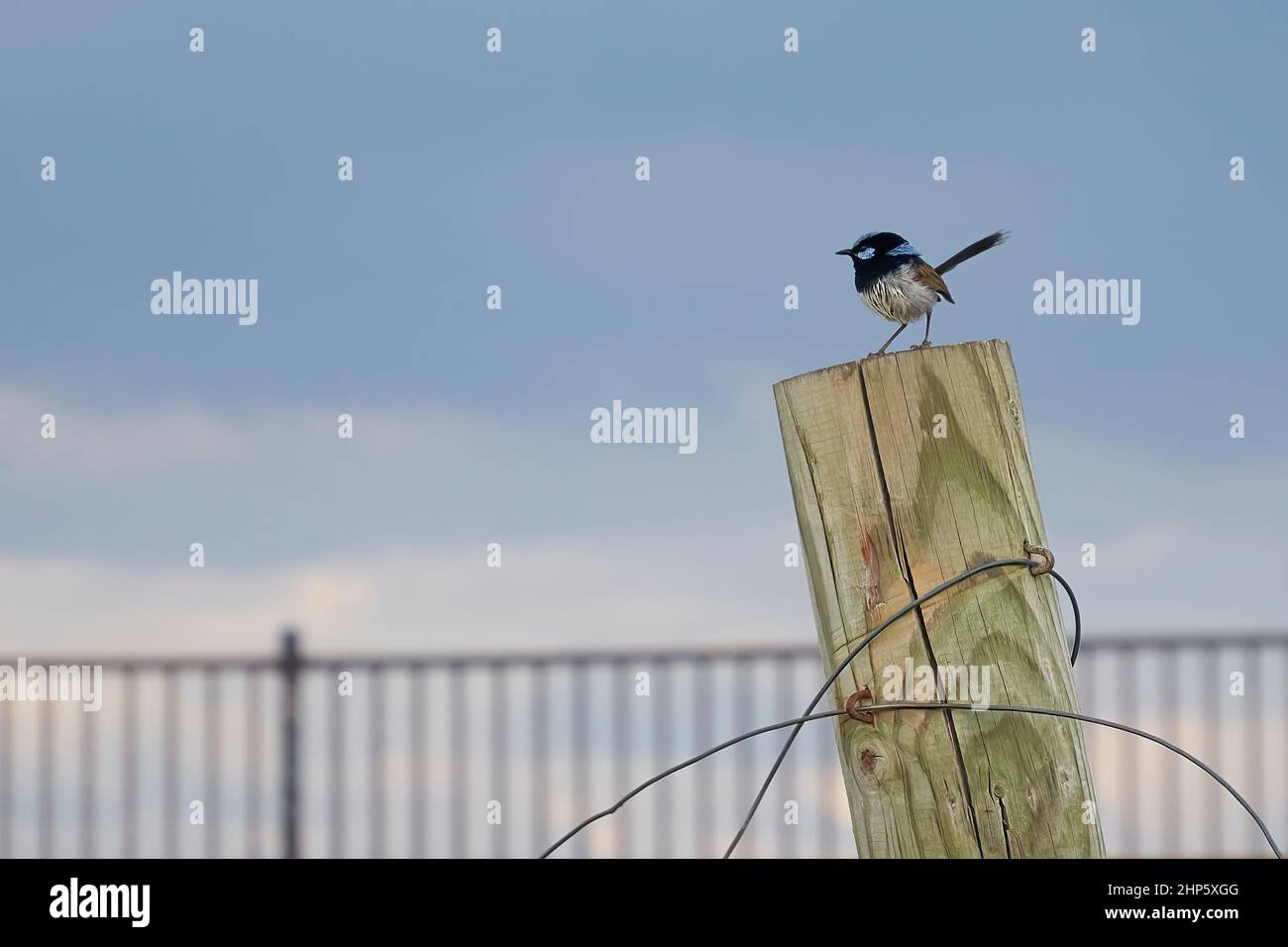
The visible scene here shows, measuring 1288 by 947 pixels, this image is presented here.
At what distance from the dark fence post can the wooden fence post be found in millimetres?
6554

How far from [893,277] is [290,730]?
6.09 meters

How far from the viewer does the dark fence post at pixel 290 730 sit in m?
8.04

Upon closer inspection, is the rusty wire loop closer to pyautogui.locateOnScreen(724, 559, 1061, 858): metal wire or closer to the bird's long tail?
pyautogui.locateOnScreen(724, 559, 1061, 858): metal wire

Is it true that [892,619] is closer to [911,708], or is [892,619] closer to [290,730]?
[911,708]

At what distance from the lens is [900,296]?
11.8 feet

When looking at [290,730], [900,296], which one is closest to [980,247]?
[900,296]

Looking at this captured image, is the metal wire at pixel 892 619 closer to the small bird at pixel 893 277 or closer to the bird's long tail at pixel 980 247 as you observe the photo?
the small bird at pixel 893 277

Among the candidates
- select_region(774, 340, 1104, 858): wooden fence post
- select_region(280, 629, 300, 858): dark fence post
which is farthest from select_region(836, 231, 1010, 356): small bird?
select_region(280, 629, 300, 858): dark fence post

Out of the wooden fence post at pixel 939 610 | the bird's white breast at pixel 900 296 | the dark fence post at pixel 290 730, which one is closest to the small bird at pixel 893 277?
the bird's white breast at pixel 900 296

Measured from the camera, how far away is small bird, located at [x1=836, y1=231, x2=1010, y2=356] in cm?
355
